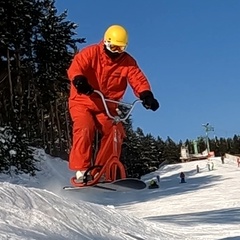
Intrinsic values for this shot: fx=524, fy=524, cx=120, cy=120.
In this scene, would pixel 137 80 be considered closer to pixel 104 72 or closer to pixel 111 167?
pixel 104 72

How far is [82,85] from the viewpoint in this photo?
482 centimetres

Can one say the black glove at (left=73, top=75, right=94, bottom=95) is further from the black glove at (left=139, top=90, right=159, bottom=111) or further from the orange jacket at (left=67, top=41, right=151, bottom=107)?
the black glove at (left=139, top=90, right=159, bottom=111)

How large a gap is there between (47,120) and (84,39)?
1748 cm

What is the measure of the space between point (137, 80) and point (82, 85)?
74cm

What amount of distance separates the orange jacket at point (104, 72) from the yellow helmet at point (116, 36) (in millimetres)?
232

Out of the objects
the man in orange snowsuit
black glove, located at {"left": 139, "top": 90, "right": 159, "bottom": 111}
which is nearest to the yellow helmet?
the man in orange snowsuit

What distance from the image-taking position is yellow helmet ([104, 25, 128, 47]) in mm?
4883

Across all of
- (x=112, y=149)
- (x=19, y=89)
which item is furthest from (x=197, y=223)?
(x=19, y=89)

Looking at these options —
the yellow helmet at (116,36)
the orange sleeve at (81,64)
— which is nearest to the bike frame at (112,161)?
the orange sleeve at (81,64)

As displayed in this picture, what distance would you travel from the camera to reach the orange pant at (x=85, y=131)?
5164 millimetres

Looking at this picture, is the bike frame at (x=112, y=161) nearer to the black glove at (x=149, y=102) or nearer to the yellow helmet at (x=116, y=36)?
the black glove at (x=149, y=102)

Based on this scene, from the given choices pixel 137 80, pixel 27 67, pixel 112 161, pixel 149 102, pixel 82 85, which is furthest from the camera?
pixel 27 67

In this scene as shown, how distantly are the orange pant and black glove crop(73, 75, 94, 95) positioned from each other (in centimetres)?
37

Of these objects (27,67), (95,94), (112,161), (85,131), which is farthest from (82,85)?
(27,67)
